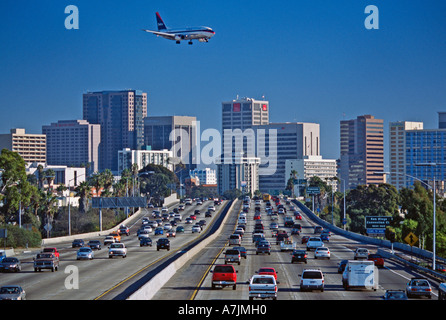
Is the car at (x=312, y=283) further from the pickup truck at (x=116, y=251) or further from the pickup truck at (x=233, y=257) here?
the pickup truck at (x=116, y=251)

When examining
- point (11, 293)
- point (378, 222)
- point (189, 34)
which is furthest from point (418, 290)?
point (189, 34)

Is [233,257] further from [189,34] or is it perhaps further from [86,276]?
[189,34]

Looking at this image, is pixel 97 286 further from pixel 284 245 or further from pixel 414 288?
pixel 284 245

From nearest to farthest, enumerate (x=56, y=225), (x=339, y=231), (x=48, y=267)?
(x=48, y=267), (x=339, y=231), (x=56, y=225)

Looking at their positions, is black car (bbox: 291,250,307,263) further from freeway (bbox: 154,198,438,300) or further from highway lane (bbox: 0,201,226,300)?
highway lane (bbox: 0,201,226,300)

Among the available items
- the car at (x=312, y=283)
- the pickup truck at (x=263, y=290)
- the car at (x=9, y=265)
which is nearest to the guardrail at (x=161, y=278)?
the pickup truck at (x=263, y=290)

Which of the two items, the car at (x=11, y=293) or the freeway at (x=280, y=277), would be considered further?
the freeway at (x=280, y=277)

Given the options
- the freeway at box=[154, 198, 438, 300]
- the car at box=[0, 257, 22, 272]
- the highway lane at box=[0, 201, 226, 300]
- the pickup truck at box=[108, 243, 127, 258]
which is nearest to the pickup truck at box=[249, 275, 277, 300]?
the freeway at box=[154, 198, 438, 300]
